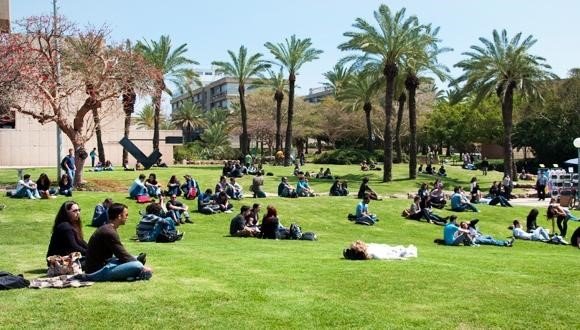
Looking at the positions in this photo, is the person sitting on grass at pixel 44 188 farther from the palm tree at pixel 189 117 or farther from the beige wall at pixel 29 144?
the palm tree at pixel 189 117

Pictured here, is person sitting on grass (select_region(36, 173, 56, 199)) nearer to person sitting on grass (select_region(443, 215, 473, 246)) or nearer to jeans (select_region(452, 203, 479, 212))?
person sitting on grass (select_region(443, 215, 473, 246))

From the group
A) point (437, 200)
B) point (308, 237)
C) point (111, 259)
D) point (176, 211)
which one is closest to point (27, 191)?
point (176, 211)

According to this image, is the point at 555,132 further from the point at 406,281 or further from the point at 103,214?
the point at 406,281

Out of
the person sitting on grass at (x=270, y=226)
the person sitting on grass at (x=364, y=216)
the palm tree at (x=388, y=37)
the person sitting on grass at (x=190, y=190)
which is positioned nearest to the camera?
the person sitting on grass at (x=270, y=226)

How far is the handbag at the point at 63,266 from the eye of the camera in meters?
9.55

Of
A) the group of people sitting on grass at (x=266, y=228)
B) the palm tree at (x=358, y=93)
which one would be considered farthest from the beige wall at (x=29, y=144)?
the group of people sitting on grass at (x=266, y=228)

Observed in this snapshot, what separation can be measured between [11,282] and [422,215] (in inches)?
707

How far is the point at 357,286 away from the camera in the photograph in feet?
30.9

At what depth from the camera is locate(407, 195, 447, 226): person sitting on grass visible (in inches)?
950

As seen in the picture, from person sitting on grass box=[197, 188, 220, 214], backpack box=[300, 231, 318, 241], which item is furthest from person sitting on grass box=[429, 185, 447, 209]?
backpack box=[300, 231, 318, 241]

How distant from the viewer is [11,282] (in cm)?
880

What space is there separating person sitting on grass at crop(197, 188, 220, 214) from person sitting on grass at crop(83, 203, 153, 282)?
13.2 metres

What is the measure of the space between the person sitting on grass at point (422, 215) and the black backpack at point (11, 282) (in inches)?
691

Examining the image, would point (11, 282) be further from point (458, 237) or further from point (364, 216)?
point (364, 216)
